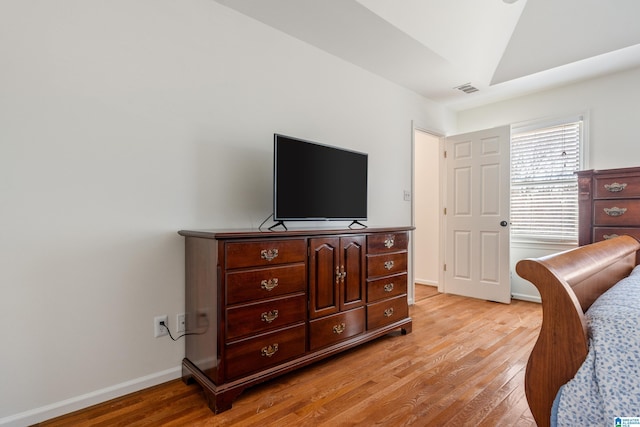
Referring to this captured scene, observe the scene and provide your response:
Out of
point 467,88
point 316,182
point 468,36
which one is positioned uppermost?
point 468,36

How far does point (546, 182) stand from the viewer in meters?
3.79

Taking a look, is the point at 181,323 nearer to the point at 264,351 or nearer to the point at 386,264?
the point at 264,351

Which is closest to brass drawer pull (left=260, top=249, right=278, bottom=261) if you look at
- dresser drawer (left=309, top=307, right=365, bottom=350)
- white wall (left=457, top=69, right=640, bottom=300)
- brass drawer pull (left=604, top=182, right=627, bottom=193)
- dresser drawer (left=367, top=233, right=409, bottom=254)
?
dresser drawer (left=309, top=307, right=365, bottom=350)

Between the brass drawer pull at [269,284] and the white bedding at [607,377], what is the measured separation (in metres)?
1.36

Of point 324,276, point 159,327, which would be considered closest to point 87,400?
point 159,327

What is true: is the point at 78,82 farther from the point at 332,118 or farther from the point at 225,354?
the point at 332,118

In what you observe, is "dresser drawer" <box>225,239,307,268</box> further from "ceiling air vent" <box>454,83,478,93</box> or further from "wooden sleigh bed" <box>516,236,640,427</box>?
"ceiling air vent" <box>454,83,478,93</box>

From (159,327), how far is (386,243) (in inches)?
66.2

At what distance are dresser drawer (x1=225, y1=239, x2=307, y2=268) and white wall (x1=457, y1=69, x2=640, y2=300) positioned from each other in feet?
10.4

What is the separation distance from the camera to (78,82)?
174 centimetres

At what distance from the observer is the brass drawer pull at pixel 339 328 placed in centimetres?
229

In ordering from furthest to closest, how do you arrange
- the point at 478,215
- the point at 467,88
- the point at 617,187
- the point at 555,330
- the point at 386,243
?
the point at 478,215 → the point at 467,88 → the point at 617,187 → the point at 386,243 → the point at 555,330

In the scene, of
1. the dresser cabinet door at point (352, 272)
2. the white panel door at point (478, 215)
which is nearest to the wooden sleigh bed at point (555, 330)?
the dresser cabinet door at point (352, 272)

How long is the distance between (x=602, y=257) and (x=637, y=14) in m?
2.50
